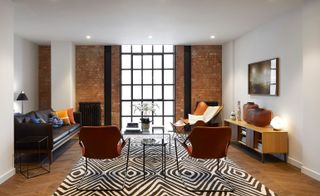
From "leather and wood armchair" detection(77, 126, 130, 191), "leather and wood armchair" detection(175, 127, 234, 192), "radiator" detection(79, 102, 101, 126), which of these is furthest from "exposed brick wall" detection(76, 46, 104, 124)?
"leather and wood armchair" detection(175, 127, 234, 192)

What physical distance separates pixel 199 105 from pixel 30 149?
4.99 metres

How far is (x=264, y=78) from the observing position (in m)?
5.76

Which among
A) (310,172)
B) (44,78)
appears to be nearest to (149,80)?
(44,78)

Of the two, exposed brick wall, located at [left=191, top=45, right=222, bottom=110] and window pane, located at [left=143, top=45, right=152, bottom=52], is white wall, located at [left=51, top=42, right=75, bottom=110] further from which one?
exposed brick wall, located at [left=191, top=45, right=222, bottom=110]

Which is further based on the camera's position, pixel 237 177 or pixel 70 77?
pixel 70 77

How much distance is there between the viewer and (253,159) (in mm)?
5141

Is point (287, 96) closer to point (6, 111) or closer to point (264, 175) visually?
point (264, 175)

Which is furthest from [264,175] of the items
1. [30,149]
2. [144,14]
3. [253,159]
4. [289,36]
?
[30,149]

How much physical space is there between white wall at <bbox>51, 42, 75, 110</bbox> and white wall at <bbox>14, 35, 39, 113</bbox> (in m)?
0.67

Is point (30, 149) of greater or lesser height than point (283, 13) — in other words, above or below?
below

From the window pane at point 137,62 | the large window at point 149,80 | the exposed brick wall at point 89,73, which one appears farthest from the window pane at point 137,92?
the exposed brick wall at point 89,73

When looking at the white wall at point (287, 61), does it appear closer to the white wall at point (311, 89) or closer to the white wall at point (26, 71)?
the white wall at point (311, 89)

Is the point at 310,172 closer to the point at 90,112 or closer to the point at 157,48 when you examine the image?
the point at 157,48

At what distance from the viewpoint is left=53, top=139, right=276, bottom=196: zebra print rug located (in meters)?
3.43
